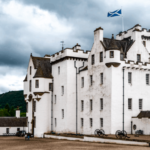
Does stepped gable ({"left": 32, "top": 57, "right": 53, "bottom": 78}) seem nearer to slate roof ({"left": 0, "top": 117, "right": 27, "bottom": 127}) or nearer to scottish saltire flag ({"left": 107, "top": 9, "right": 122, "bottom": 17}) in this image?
slate roof ({"left": 0, "top": 117, "right": 27, "bottom": 127})

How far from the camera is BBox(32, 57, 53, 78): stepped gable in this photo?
5919 cm

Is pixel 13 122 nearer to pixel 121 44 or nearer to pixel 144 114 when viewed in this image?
pixel 121 44

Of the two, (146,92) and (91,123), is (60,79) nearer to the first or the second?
(91,123)

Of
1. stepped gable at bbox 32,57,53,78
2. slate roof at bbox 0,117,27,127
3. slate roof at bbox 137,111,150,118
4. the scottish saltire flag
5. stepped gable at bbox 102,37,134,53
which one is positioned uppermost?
the scottish saltire flag

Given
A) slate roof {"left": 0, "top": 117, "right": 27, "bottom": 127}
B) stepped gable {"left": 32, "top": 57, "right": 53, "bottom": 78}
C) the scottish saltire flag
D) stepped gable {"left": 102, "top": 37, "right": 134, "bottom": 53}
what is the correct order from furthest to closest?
slate roof {"left": 0, "top": 117, "right": 27, "bottom": 127} < stepped gable {"left": 32, "top": 57, "right": 53, "bottom": 78} < stepped gable {"left": 102, "top": 37, "right": 134, "bottom": 53} < the scottish saltire flag

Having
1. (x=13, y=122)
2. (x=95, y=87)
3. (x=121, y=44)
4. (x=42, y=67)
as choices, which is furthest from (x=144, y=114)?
(x=13, y=122)

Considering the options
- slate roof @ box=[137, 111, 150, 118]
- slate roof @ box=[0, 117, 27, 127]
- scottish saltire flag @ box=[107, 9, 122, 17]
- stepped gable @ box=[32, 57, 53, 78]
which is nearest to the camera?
slate roof @ box=[137, 111, 150, 118]

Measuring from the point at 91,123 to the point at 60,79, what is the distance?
11.6m

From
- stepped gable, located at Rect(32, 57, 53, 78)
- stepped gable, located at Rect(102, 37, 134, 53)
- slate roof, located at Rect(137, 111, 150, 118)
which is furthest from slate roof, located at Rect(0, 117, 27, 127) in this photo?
slate roof, located at Rect(137, 111, 150, 118)

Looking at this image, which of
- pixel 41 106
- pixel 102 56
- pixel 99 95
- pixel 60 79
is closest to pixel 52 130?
pixel 41 106

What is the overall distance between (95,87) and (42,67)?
16.0 m

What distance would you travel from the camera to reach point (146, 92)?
48.0 m

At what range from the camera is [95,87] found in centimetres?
4928

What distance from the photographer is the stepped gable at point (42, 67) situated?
194 feet
